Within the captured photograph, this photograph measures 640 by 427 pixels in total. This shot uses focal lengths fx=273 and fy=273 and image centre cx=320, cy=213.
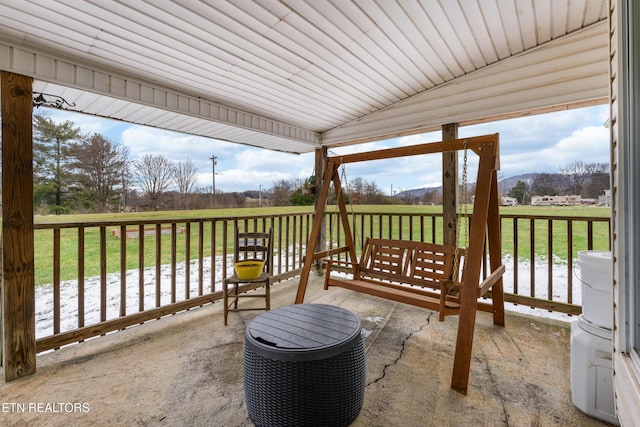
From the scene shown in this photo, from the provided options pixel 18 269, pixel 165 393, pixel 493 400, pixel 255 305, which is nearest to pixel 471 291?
pixel 493 400

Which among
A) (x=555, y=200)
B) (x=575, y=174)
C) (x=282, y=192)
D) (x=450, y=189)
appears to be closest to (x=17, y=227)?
(x=282, y=192)

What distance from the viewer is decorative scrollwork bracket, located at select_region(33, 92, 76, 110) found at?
2.38 metres

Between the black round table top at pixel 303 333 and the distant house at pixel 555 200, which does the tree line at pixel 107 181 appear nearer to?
the distant house at pixel 555 200

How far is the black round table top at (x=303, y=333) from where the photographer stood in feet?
4.53

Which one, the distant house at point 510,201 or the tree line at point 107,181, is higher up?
the tree line at point 107,181

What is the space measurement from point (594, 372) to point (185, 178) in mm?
4906

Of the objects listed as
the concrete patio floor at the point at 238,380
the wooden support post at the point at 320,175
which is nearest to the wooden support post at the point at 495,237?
the concrete patio floor at the point at 238,380

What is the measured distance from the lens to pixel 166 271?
14.6ft

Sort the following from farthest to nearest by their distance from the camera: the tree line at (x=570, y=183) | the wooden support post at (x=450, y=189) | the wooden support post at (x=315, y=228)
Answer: the wooden support post at (x=450, y=189), the wooden support post at (x=315, y=228), the tree line at (x=570, y=183)

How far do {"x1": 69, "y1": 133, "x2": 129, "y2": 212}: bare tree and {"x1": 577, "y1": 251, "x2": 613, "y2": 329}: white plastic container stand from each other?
460cm

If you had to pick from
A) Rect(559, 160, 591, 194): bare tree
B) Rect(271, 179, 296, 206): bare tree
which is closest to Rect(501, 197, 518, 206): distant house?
Rect(559, 160, 591, 194): bare tree

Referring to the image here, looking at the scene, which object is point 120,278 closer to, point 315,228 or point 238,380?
point 238,380

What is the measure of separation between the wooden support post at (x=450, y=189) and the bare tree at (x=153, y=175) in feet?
12.5

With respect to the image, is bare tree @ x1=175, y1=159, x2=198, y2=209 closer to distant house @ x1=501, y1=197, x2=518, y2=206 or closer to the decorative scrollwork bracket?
the decorative scrollwork bracket
